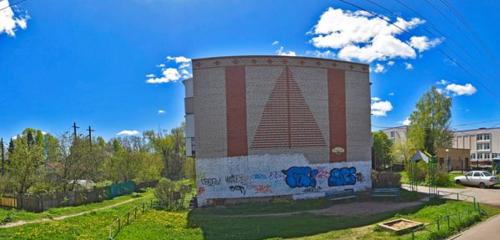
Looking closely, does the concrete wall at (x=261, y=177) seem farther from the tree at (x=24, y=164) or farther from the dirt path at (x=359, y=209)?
the tree at (x=24, y=164)

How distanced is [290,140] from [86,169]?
20.9 meters

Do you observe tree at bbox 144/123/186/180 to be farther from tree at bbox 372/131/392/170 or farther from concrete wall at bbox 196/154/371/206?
concrete wall at bbox 196/154/371/206

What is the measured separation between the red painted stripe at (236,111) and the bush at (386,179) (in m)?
12.7

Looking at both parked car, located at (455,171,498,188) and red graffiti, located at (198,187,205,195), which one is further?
parked car, located at (455,171,498,188)

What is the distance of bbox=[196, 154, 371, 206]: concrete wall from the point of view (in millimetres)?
29469

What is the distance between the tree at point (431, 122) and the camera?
6019cm

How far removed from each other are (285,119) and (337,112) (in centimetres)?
518

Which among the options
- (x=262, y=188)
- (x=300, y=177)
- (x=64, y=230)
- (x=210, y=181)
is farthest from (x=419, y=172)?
(x=64, y=230)

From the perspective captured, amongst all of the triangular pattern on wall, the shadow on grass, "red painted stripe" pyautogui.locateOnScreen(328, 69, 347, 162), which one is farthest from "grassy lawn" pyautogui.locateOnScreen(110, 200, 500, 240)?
"red painted stripe" pyautogui.locateOnScreen(328, 69, 347, 162)

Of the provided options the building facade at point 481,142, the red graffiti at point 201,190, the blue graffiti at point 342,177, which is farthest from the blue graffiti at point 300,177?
the building facade at point 481,142

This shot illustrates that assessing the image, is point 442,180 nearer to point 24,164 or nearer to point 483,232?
point 483,232

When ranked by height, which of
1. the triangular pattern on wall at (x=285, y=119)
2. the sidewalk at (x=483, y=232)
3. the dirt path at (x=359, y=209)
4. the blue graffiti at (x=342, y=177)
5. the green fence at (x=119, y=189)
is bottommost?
the green fence at (x=119, y=189)

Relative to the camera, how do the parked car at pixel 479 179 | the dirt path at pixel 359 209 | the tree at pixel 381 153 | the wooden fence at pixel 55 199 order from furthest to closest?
the tree at pixel 381 153, the parked car at pixel 479 179, the wooden fence at pixel 55 199, the dirt path at pixel 359 209

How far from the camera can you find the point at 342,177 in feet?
107
